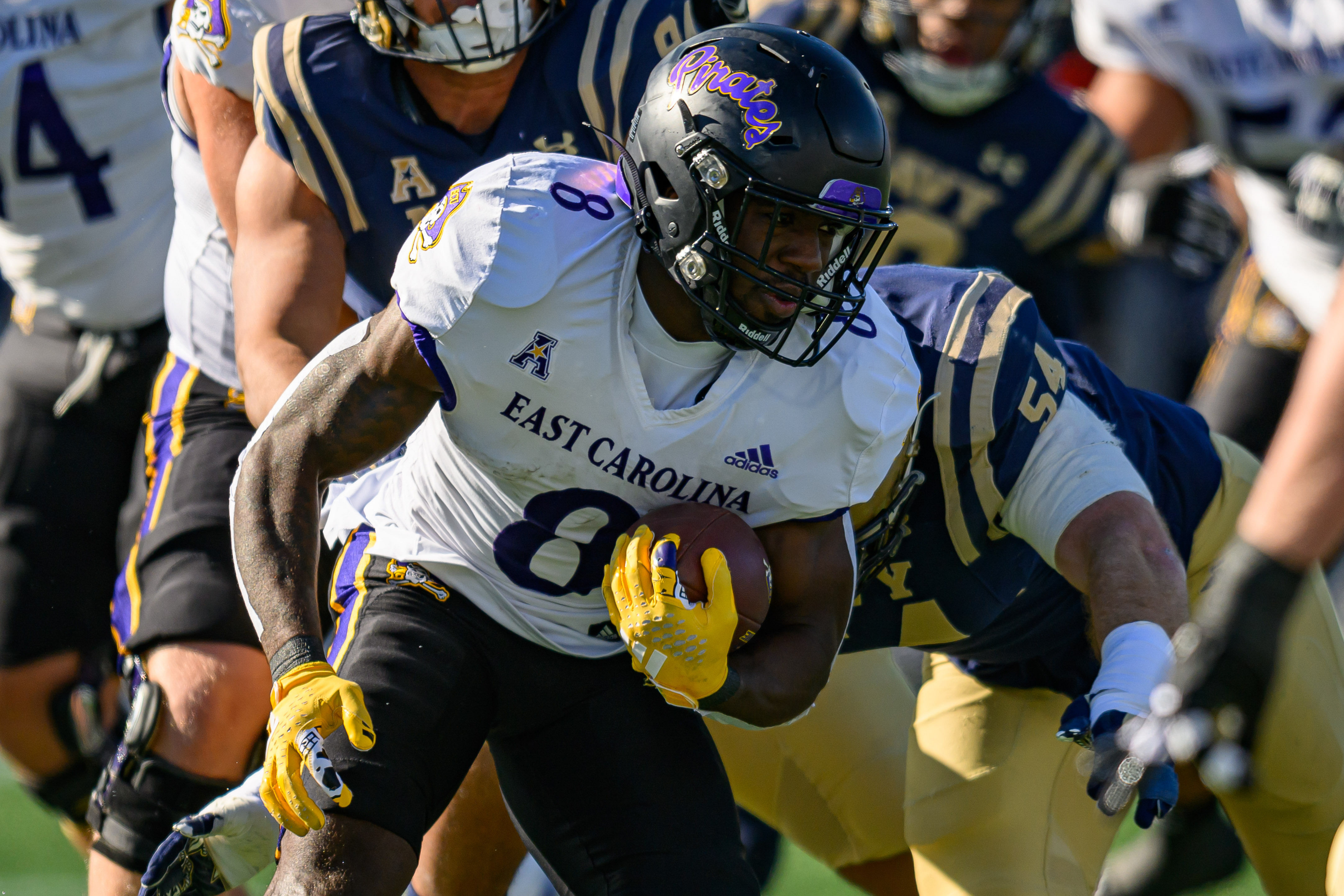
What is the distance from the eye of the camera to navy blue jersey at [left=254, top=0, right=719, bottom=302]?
3.63 metres

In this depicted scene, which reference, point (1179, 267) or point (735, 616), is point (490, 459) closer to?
point (735, 616)

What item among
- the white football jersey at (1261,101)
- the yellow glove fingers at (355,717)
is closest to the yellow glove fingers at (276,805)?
the yellow glove fingers at (355,717)

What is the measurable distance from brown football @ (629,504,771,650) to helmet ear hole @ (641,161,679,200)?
50 cm

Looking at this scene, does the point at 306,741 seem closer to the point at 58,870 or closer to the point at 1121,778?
the point at 1121,778

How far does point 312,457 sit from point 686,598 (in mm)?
616

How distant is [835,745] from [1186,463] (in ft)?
3.01

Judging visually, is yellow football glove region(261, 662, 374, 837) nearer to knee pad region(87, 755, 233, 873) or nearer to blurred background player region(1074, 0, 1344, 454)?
knee pad region(87, 755, 233, 873)

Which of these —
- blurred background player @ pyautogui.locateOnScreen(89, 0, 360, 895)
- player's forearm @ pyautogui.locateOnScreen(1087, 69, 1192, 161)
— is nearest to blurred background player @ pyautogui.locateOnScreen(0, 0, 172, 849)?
blurred background player @ pyautogui.locateOnScreen(89, 0, 360, 895)

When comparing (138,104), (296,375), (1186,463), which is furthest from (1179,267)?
(296,375)

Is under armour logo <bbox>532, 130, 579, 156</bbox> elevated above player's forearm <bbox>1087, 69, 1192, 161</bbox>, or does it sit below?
above

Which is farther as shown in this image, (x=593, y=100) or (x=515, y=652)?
(x=593, y=100)

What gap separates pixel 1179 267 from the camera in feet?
23.3

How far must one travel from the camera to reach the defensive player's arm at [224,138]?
3859mm

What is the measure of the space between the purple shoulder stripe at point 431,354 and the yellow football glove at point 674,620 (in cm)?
37
